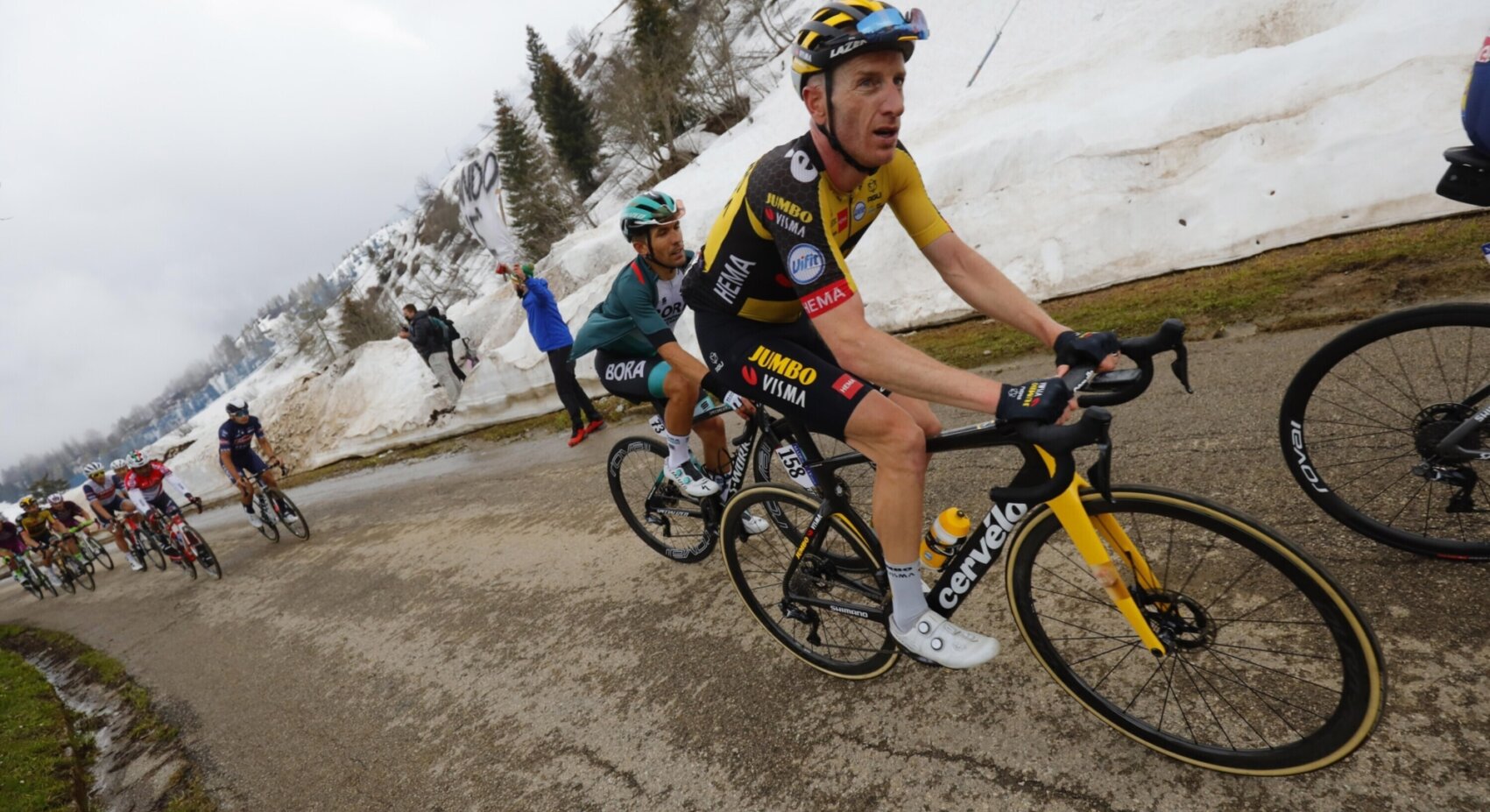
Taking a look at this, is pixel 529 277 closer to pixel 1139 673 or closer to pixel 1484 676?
pixel 1139 673

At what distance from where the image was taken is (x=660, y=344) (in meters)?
4.26

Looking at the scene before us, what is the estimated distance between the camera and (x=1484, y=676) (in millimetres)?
2232

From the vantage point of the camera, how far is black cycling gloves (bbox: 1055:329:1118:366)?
2000mm

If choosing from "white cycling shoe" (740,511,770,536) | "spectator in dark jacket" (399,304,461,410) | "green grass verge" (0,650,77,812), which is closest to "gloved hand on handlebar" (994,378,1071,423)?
"white cycling shoe" (740,511,770,536)

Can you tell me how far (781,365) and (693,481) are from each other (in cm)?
200

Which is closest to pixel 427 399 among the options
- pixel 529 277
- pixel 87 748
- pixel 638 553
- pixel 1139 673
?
pixel 529 277

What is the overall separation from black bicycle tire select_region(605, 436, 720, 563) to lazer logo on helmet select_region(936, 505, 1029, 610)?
2310 mm

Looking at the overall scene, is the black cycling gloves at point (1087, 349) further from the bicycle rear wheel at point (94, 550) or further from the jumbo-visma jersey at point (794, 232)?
the bicycle rear wheel at point (94, 550)

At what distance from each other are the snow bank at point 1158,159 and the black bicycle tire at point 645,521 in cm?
691

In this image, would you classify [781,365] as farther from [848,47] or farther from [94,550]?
[94,550]

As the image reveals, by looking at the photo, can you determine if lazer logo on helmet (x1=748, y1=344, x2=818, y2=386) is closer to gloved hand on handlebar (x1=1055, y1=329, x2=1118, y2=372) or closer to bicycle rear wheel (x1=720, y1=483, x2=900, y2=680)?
bicycle rear wheel (x1=720, y1=483, x2=900, y2=680)

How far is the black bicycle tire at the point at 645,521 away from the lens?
4.87 meters

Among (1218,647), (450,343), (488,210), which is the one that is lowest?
(1218,647)

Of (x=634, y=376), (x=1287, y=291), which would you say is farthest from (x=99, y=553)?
(x=1287, y=291)
